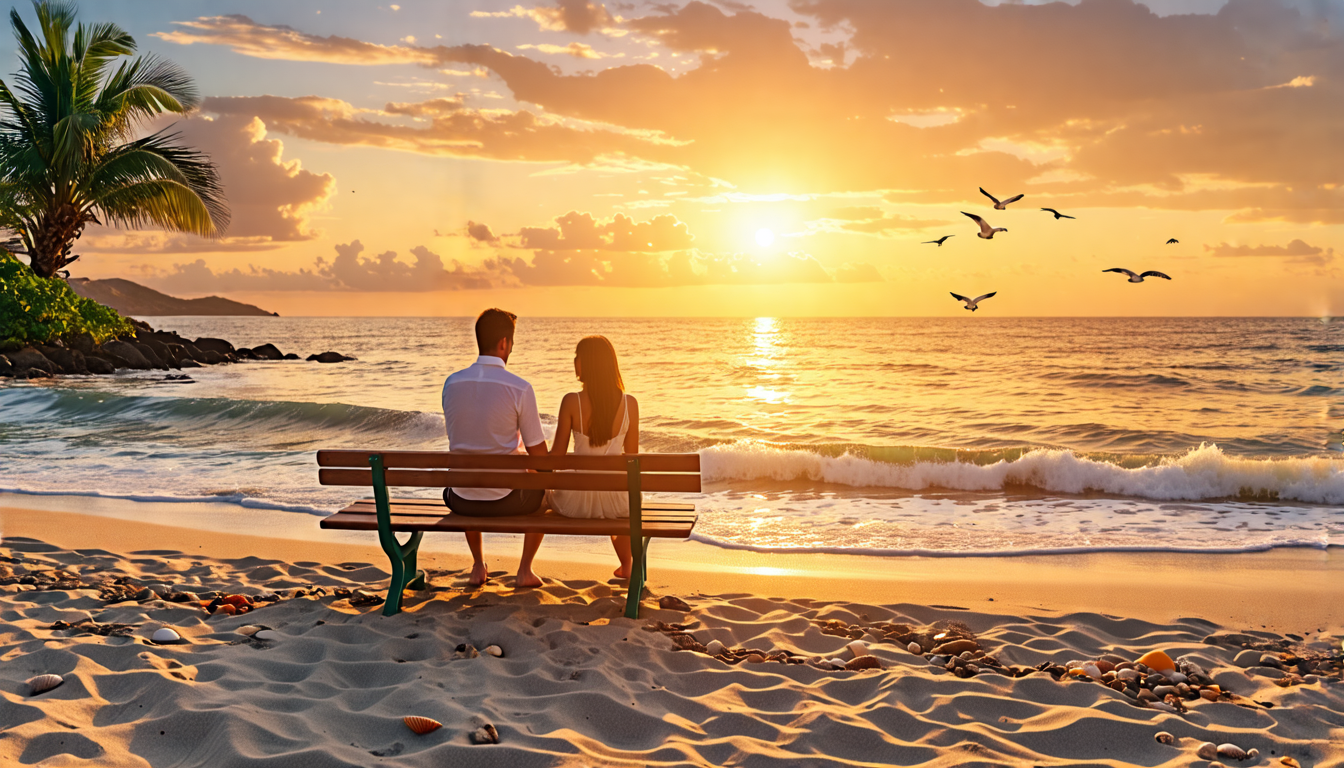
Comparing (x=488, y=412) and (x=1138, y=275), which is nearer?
(x=488, y=412)

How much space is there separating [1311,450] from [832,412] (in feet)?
28.4

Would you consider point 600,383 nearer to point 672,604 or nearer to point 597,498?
point 597,498

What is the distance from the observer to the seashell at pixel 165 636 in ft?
14.6

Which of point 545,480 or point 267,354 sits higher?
point 545,480

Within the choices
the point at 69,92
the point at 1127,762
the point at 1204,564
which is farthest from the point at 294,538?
the point at 69,92

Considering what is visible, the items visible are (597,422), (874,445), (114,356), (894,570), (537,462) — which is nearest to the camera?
(537,462)

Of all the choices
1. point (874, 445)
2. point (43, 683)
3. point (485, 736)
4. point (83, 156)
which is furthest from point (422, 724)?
point (83, 156)

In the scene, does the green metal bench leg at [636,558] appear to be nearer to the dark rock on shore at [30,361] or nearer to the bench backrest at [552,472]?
the bench backrest at [552,472]

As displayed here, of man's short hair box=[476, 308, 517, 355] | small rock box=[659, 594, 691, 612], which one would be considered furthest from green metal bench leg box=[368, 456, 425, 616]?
small rock box=[659, 594, 691, 612]

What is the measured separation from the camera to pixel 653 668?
14.3ft

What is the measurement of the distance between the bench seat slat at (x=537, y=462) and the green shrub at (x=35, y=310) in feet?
81.8

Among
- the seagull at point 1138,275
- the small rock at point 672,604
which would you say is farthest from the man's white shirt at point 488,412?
the seagull at point 1138,275

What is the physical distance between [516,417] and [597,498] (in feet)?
2.41

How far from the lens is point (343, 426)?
60.2ft
